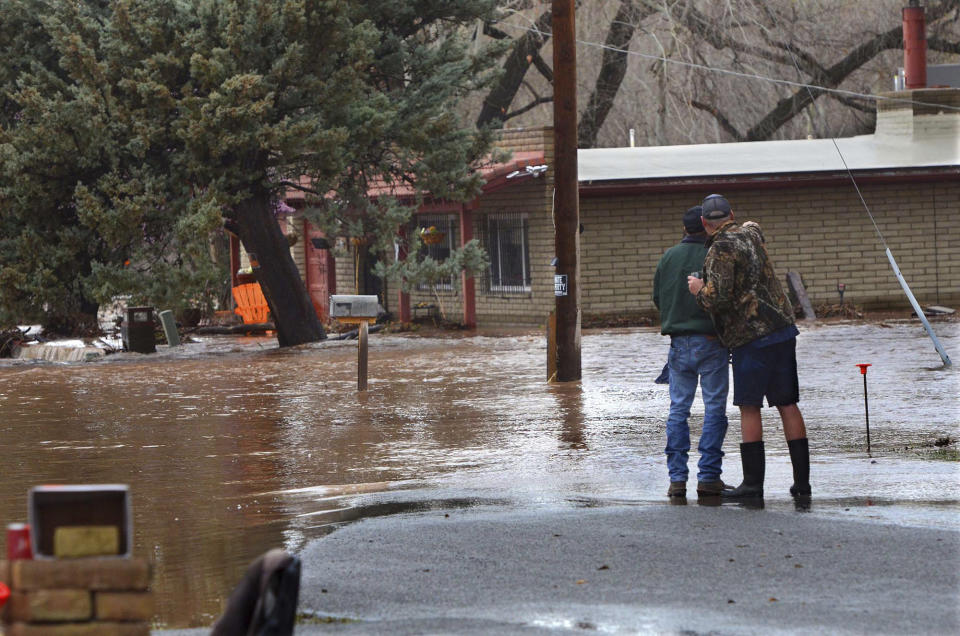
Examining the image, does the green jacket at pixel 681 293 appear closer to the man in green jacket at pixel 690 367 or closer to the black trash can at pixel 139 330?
the man in green jacket at pixel 690 367

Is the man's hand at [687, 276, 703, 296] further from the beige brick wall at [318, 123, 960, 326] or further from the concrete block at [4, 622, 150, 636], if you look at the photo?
the beige brick wall at [318, 123, 960, 326]

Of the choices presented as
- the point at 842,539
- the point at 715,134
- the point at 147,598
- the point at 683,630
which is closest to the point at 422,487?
the point at 842,539

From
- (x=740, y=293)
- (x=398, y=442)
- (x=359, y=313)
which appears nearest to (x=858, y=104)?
(x=359, y=313)

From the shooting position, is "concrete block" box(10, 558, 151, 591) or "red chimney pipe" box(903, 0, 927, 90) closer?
"concrete block" box(10, 558, 151, 591)

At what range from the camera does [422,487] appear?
33.3 ft

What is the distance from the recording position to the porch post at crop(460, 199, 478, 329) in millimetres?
30172

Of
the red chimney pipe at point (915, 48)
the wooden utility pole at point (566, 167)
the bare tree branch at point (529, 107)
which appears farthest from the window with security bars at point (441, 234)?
the wooden utility pole at point (566, 167)

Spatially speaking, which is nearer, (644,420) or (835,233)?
(644,420)

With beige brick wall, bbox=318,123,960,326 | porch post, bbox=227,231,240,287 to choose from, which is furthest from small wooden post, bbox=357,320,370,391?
porch post, bbox=227,231,240,287

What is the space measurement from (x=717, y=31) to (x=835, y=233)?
779 centimetres

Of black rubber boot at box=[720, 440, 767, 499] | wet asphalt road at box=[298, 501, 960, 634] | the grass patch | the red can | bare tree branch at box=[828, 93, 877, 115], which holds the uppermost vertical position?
bare tree branch at box=[828, 93, 877, 115]

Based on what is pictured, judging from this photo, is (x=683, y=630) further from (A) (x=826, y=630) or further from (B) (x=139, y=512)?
(B) (x=139, y=512)

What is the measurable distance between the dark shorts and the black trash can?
57.3 ft

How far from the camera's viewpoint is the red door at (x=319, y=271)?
3512 centimetres
